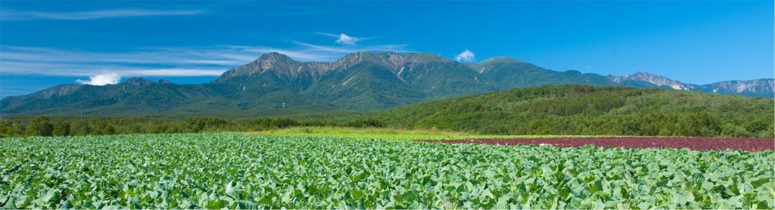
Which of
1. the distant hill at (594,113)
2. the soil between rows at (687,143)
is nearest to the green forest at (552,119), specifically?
the distant hill at (594,113)

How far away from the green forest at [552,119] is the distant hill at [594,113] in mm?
128

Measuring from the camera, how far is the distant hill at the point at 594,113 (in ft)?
237

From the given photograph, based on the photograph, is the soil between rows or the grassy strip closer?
the soil between rows

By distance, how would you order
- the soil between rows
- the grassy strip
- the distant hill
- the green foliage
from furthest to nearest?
1. the distant hill
2. the green foliage
3. the grassy strip
4. the soil between rows

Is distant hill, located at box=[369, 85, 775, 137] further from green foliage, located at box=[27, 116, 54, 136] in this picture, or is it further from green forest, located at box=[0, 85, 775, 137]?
green foliage, located at box=[27, 116, 54, 136]

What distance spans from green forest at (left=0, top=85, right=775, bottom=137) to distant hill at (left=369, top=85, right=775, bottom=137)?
0.42 feet

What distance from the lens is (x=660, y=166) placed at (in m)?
13.7

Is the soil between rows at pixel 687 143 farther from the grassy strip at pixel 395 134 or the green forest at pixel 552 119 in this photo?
the green forest at pixel 552 119

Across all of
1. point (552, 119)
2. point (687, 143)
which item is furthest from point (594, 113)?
point (687, 143)

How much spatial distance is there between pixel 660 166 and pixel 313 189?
8.92 meters

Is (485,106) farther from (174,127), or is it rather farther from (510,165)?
(510,165)

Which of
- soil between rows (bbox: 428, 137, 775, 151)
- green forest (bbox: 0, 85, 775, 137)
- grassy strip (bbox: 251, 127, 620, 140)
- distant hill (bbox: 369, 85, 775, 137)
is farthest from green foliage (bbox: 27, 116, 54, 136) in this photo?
soil between rows (bbox: 428, 137, 775, 151)

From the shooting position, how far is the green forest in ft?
237

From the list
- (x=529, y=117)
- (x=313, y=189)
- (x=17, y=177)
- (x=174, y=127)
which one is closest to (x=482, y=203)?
(x=313, y=189)
